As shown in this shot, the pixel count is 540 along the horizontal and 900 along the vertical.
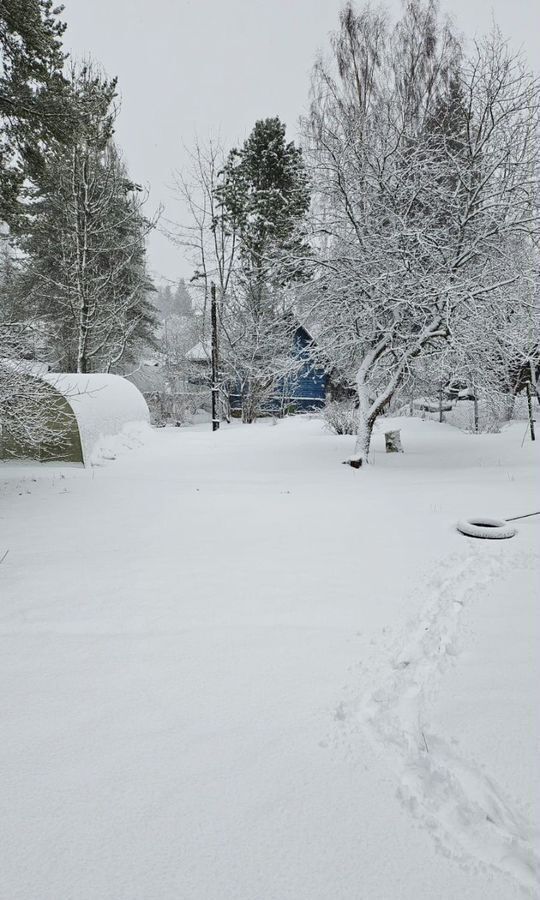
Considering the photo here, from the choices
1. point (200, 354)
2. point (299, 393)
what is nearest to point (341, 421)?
point (299, 393)

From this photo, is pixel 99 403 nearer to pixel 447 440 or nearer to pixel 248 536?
pixel 248 536

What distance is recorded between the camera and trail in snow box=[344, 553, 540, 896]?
5.41 ft

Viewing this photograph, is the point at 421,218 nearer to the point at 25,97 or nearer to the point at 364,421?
the point at 364,421

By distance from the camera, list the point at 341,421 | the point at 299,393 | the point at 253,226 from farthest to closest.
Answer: the point at 299,393 < the point at 253,226 < the point at 341,421

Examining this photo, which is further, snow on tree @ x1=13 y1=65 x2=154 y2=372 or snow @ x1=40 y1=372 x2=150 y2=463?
snow on tree @ x1=13 y1=65 x2=154 y2=372

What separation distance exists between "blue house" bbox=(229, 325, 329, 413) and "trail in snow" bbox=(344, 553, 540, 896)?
17.9 m

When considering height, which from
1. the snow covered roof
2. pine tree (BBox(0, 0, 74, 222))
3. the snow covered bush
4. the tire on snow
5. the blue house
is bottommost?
the tire on snow

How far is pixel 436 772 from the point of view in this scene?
1.98 metres

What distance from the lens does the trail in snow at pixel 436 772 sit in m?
1.65

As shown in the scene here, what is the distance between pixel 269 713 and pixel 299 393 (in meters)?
23.3

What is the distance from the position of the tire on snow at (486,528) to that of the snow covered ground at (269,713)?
184 millimetres

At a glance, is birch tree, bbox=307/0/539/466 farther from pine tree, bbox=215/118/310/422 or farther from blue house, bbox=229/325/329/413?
blue house, bbox=229/325/329/413

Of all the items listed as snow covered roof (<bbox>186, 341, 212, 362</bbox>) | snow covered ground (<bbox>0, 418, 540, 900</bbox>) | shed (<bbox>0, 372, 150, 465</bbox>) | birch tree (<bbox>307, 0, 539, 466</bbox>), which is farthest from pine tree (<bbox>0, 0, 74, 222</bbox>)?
snow covered roof (<bbox>186, 341, 212, 362</bbox>)

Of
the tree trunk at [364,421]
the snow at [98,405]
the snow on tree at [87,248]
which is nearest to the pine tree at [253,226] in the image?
the snow on tree at [87,248]
